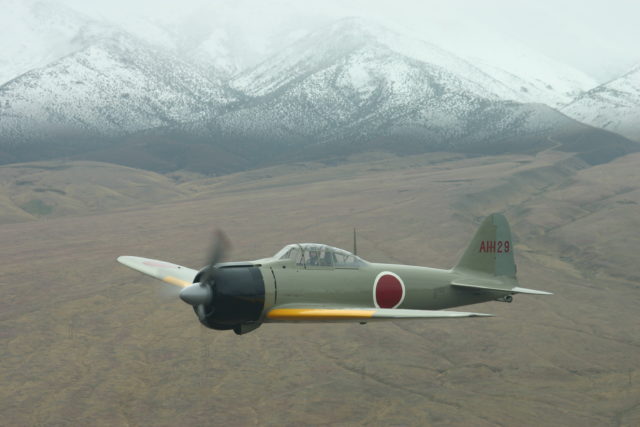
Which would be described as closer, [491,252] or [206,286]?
[206,286]

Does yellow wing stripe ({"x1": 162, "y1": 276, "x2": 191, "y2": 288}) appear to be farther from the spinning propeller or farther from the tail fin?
the tail fin

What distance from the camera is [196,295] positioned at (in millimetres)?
21219

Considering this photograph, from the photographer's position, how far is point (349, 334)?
52375mm

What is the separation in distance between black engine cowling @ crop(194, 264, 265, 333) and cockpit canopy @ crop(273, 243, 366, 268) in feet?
5.28

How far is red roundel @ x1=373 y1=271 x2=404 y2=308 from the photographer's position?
25.4 meters

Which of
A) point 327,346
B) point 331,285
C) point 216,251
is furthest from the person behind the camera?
point 327,346

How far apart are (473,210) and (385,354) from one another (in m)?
64.3

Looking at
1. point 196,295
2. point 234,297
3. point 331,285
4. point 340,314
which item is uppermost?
point 331,285

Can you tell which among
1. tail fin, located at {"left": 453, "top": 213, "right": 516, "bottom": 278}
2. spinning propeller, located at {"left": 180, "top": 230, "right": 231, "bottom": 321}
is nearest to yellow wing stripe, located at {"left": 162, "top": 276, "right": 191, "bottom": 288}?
spinning propeller, located at {"left": 180, "top": 230, "right": 231, "bottom": 321}

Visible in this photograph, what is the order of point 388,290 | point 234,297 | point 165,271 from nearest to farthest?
point 234,297
point 388,290
point 165,271

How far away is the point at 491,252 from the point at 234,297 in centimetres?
1350

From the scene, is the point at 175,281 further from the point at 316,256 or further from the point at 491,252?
the point at 491,252

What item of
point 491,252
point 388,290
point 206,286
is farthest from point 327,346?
point 206,286

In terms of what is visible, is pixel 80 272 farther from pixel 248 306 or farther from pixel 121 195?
pixel 121 195
